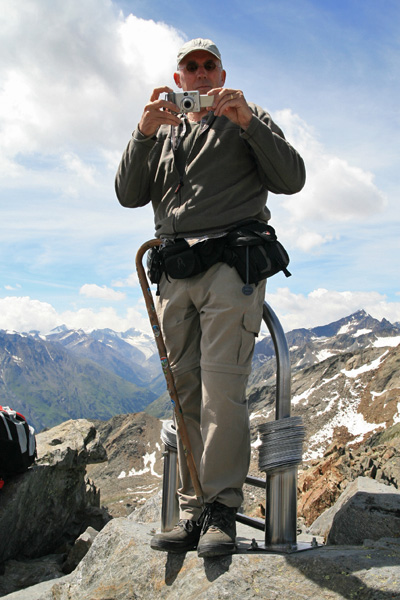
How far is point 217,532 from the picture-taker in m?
4.05

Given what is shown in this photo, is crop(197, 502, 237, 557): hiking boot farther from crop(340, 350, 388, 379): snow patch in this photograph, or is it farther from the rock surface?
crop(340, 350, 388, 379): snow patch

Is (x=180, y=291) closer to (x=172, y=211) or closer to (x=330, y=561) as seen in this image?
(x=172, y=211)

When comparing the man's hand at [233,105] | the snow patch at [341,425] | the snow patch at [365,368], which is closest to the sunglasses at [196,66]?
the man's hand at [233,105]

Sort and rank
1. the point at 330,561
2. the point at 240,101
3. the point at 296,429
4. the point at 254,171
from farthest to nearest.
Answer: the point at 254,171, the point at 296,429, the point at 240,101, the point at 330,561

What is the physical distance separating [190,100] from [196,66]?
32.1 inches

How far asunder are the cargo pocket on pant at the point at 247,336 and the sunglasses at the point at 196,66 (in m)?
2.74

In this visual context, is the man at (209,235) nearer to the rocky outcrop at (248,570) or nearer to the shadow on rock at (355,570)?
the rocky outcrop at (248,570)

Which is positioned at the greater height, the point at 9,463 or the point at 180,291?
Answer: the point at 180,291

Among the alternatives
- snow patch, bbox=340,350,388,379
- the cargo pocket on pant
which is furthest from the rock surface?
snow patch, bbox=340,350,388,379

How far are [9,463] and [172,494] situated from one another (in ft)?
15.6

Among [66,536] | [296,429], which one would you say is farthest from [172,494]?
[66,536]

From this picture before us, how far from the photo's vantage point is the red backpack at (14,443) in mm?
7963

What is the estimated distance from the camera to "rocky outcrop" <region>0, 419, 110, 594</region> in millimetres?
8172

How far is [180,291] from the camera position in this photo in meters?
4.84
